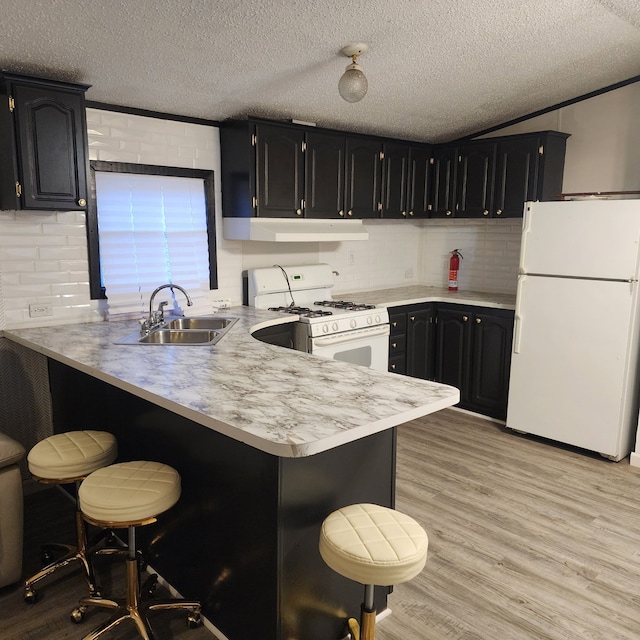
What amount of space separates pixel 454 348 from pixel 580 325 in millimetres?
1169

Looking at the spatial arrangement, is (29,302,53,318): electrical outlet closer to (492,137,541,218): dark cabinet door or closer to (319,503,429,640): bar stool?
(319,503,429,640): bar stool

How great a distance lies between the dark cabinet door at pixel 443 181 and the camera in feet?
16.1

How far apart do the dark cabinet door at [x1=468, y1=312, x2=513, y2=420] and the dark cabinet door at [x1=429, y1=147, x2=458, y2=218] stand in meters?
1.05

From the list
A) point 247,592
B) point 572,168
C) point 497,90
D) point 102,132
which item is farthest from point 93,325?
point 572,168

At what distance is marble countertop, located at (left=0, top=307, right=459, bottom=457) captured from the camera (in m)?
1.61

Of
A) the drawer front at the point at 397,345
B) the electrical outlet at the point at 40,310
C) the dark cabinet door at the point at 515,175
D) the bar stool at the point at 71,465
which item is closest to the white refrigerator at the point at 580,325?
the dark cabinet door at the point at 515,175

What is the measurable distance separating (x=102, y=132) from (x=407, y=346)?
2757 millimetres

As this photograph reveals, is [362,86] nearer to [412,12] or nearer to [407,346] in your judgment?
[412,12]

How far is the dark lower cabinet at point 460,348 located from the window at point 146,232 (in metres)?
1.61

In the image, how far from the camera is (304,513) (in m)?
1.83

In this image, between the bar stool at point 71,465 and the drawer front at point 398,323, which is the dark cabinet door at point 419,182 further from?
the bar stool at point 71,465

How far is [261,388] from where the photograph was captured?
2018mm

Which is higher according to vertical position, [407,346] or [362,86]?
[362,86]

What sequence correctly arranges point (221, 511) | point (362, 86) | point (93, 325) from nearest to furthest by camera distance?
point (221, 511) < point (362, 86) < point (93, 325)
